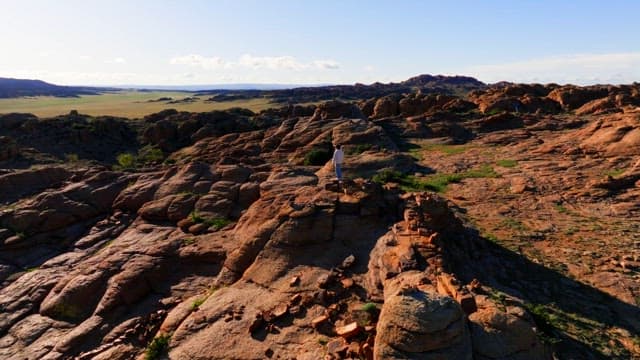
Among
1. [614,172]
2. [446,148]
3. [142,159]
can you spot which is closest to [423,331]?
[614,172]

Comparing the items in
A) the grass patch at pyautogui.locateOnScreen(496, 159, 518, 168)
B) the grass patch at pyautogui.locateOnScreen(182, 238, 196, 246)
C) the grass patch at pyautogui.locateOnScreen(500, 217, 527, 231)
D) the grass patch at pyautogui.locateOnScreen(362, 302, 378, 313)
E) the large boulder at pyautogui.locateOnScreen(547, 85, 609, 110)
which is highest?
the large boulder at pyautogui.locateOnScreen(547, 85, 609, 110)

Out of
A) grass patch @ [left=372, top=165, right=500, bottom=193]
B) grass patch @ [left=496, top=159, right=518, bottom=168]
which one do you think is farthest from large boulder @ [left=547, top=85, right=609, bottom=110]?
grass patch @ [left=372, top=165, right=500, bottom=193]

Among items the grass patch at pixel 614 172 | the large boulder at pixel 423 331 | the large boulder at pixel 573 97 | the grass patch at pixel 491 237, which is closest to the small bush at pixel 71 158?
the grass patch at pixel 491 237

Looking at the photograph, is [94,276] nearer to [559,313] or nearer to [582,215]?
[559,313]

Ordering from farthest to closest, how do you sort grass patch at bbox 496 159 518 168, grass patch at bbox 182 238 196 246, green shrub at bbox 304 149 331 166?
green shrub at bbox 304 149 331 166
grass patch at bbox 496 159 518 168
grass patch at bbox 182 238 196 246

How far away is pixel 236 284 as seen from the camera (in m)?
14.1

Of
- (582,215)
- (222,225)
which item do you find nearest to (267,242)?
(222,225)

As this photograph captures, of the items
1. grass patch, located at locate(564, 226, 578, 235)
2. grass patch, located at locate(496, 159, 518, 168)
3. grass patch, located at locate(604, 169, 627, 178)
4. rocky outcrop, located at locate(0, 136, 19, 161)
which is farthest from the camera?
rocky outcrop, located at locate(0, 136, 19, 161)

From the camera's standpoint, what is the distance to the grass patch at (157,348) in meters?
12.1

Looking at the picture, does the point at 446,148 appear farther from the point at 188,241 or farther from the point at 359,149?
the point at 188,241

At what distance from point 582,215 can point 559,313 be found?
8.48 metres

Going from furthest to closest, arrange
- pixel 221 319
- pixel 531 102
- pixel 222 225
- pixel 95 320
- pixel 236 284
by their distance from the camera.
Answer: pixel 531 102, pixel 222 225, pixel 95 320, pixel 236 284, pixel 221 319

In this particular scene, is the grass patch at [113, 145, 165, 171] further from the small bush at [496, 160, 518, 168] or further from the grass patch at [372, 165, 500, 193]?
the small bush at [496, 160, 518, 168]

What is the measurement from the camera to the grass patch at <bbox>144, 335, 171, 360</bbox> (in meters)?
12.1
